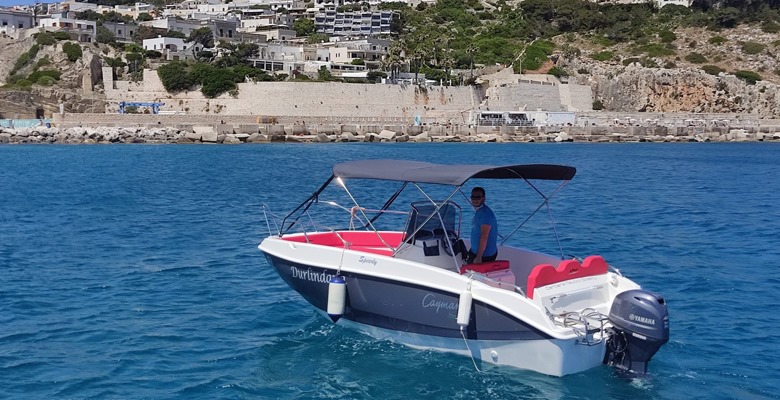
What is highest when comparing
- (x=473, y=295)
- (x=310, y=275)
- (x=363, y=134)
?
(x=473, y=295)

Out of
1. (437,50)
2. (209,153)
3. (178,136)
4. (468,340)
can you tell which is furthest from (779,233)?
(437,50)

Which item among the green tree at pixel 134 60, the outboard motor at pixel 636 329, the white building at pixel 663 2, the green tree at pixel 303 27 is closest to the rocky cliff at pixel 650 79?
the green tree at pixel 134 60

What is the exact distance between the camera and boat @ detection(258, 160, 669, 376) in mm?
8086

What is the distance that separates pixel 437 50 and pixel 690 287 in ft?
245

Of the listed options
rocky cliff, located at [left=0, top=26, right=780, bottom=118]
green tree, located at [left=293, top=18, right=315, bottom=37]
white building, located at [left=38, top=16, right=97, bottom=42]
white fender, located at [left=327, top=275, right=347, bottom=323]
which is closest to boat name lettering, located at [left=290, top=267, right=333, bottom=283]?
white fender, located at [left=327, top=275, right=347, bottom=323]

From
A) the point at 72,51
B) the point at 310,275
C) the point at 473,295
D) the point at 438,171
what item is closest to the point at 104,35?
the point at 72,51

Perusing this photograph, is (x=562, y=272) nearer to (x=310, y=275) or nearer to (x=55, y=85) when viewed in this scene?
(x=310, y=275)

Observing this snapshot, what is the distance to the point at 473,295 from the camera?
8391mm

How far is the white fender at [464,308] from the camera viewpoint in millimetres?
8367

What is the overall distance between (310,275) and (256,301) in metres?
2.31

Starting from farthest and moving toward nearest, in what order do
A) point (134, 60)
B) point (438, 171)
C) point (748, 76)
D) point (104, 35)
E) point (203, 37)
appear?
1. point (203, 37)
2. point (104, 35)
3. point (134, 60)
4. point (748, 76)
5. point (438, 171)

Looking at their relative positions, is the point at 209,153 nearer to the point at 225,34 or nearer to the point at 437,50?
the point at 437,50

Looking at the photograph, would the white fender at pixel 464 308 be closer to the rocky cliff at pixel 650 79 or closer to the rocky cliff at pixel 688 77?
the rocky cliff at pixel 650 79

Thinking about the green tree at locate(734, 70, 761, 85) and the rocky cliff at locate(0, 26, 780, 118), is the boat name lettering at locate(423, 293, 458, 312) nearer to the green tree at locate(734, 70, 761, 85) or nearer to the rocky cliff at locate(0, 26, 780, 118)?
the rocky cliff at locate(0, 26, 780, 118)
